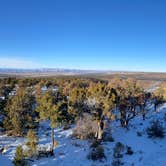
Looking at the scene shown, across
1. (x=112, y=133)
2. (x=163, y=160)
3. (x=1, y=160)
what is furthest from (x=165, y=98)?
(x=1, y=160)

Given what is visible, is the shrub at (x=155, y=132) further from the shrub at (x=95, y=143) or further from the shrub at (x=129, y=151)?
the shrub at (x=95, y=143)

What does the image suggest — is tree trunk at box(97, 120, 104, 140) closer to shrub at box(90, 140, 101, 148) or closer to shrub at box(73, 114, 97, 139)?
shrub at box(73, 114, 97, 139)

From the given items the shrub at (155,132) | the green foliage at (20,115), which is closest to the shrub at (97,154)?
the green foliage at (20,115)

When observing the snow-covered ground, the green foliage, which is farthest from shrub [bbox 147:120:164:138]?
the green foliage

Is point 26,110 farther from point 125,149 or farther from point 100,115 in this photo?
point 125,149

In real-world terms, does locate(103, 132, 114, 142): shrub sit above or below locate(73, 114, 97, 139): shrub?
below
